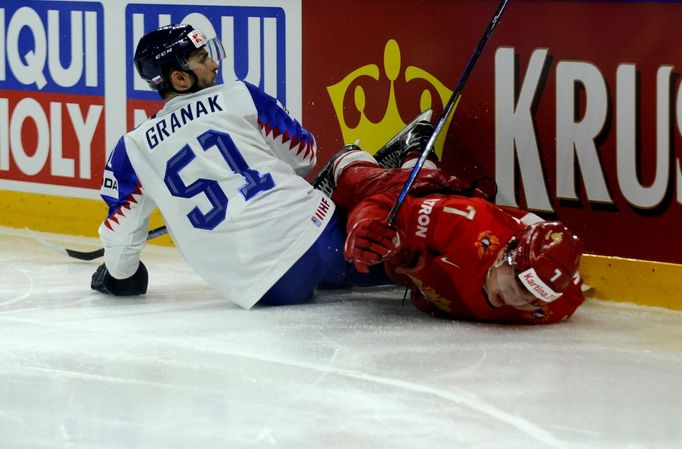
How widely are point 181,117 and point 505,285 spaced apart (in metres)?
1.20

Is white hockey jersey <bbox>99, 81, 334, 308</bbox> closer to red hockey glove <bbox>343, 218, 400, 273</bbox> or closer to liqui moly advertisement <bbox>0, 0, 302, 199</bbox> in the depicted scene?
red hockey glove <bbox>343, 218, 400, 273</bbox>

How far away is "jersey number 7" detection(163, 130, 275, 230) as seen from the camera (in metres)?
4.66

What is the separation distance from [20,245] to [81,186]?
0.45m

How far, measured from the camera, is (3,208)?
6723 millimetres

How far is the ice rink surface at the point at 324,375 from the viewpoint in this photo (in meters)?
3.39

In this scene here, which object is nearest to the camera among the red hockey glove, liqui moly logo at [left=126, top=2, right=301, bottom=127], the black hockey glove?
the red hockey glove

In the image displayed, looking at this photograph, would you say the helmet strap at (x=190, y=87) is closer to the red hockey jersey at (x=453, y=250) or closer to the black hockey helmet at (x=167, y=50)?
the black hockey helmet at (x=167, y=50)

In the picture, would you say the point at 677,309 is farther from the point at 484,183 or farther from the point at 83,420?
the point at 83,420

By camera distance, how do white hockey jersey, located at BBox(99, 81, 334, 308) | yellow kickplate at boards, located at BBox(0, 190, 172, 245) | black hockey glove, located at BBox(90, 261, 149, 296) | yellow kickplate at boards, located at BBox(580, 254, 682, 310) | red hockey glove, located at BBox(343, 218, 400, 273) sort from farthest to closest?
yellow kickplate at boards, located at BBox(0, 190, 172, 245), black hockey glove, located at BBox(90, 261, 149, 296), yellow kickplate at boards, located at BBox(580, 254, 682, 310), white hockey jersey, located at BBox(99, 81, 334, 308), red hockey glove, located at BBox(343, 218, 400, 273)

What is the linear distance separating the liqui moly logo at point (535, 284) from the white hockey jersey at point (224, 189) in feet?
2.63

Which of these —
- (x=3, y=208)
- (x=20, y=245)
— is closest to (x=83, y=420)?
(x=20, y=245)

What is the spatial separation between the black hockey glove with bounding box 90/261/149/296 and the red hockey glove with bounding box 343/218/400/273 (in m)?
1.03

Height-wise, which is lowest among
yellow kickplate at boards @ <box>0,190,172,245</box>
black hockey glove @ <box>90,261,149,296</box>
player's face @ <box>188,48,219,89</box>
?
yellow kickplate at boards @ <box>0,190,172,245</box>

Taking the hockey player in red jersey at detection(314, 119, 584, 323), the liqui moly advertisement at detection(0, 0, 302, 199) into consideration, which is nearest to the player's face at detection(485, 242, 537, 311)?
the hockey player in red jersey at detection(314, 119, 584, 323)
